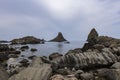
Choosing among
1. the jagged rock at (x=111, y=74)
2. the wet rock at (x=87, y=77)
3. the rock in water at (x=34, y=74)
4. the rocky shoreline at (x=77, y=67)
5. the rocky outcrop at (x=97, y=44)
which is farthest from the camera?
the rocky outcrop at (x=97, y=44)

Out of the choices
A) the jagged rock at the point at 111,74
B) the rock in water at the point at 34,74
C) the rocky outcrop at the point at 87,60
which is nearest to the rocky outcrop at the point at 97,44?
the rocky outcrop at the point at 87,60

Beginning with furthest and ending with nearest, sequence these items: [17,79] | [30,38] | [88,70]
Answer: [30,38] → [88,70] → [17,79]

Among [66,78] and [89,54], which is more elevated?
[89,54]

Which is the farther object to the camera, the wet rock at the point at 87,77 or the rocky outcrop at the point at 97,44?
the rocky outcrop at the point at 97,44

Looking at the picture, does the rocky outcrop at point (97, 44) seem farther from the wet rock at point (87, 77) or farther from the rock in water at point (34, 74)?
the rock in water at point (34, 74)

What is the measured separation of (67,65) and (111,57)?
4167mm

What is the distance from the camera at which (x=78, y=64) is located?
2267cm

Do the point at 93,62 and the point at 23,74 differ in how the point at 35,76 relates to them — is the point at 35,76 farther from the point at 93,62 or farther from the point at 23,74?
the point at 93,62

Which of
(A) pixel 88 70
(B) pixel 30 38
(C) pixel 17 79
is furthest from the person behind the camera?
(B) pixel 30 38

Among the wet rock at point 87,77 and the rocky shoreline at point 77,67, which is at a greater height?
the rocky shoreline at point 77,67

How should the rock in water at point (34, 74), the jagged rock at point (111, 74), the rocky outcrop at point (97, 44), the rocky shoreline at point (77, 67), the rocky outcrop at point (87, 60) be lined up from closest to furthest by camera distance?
the rock in water at point (34, 74)
the jagged rock at point (111, 74)
the rocky shoreline at point (77, 67)
the rocky outcrop at point (87, 60)
the rocky outcrop at point (97, 44)

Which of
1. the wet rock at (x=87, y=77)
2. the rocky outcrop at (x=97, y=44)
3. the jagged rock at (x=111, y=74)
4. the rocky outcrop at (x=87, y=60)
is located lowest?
the wet rock at (x=87, y=77)

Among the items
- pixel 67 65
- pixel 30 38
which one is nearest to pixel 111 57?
pixel 67 65

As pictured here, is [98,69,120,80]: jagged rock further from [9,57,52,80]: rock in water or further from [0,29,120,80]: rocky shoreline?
[9,57,52,80]: rock in water
